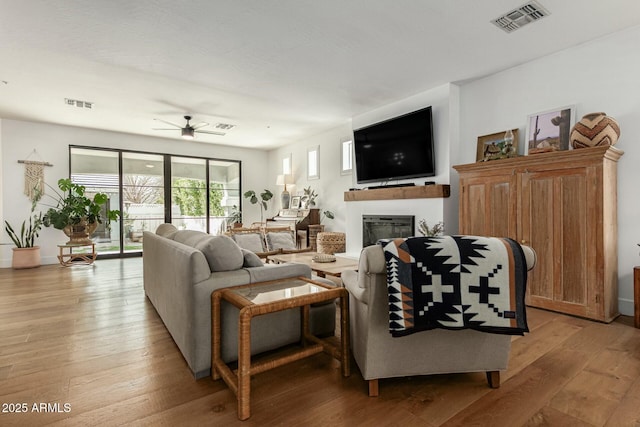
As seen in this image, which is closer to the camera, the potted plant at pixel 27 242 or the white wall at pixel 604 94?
the white wall at pixel 604 94

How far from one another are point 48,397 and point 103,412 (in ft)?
1.36

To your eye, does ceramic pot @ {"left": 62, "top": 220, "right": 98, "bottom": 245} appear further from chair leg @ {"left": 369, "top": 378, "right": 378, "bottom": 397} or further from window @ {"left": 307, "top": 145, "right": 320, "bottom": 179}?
chair leg @ {"left": 369, "top": 378, "right": 378, "bottom": 397}

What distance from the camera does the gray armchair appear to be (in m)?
1.69

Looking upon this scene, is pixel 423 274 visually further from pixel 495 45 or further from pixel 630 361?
pixel 495 45

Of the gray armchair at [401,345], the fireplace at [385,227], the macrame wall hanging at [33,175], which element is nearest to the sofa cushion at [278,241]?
the fireplace at [385,227]

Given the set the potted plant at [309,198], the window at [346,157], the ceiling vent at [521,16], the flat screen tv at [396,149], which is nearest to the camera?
the ceiling vent at [521,16]

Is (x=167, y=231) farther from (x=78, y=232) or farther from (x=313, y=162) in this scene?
(x=313, y=162)

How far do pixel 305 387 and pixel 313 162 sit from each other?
231 inches

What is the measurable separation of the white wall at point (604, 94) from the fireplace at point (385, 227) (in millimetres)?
1670

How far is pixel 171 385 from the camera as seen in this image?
188 cm

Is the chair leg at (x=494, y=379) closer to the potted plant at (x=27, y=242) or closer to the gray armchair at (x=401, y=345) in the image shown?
the gray armchair at (x=401, y=345)

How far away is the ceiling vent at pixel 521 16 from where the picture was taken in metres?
2.69

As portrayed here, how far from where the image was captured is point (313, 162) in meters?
7.31

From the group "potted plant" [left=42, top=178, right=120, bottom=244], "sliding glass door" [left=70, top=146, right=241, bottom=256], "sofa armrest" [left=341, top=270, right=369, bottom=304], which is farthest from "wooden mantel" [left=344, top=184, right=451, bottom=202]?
"potted plant" [left=42, top=178, right=120, bottom=244]
